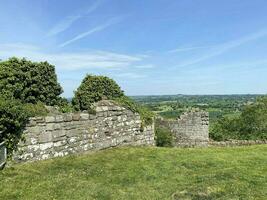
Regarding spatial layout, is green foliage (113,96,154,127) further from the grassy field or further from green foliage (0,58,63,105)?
green foliage (0,58,63,105)

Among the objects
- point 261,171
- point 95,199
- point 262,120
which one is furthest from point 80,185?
point 262,120

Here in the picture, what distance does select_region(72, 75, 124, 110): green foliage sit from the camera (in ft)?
87.6

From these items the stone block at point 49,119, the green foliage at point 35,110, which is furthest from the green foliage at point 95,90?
the stone block at point 49,119

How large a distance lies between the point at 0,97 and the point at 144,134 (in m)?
8.52

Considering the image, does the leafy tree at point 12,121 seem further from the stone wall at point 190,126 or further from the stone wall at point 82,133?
the stone wall at point 190,126

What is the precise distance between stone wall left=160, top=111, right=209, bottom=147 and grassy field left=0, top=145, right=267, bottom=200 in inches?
674

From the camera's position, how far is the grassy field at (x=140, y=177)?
1022 centimetres

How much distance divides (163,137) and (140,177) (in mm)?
19786

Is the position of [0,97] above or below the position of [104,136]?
above

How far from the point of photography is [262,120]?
54.4 m

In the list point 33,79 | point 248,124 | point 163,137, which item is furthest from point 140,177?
point 248,124

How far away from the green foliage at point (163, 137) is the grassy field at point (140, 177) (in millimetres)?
14457

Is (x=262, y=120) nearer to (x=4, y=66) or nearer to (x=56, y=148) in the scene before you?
(x=4, y=66)

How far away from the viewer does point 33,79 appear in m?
28.9
